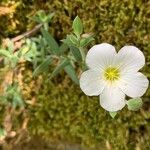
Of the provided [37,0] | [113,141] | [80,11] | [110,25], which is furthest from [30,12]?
[113,141]

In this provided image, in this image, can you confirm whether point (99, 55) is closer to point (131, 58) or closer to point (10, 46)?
point (131, 58)

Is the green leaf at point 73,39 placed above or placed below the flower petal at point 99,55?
above

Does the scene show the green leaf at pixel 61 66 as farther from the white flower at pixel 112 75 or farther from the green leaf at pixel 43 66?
the white flower at pixel 112 75

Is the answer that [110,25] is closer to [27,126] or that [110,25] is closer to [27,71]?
[27,71]

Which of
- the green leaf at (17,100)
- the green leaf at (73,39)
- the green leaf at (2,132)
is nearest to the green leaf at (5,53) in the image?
the green leaf at (17,100)

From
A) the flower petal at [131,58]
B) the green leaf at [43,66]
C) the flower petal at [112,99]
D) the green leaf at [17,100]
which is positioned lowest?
the green leaf at [17,100]

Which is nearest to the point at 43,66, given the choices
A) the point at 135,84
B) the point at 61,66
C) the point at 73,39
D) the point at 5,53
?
the point at 61,66

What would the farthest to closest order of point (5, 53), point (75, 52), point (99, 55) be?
point (5, 53) → point (75, 52) → point (99, 55)
